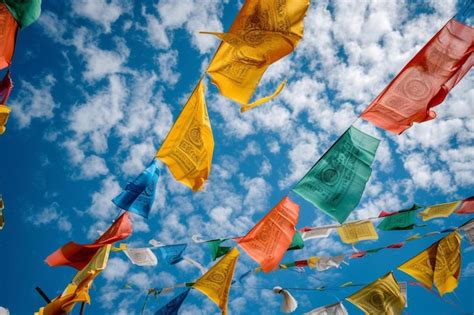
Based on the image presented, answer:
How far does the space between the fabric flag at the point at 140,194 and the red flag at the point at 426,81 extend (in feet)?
13.1

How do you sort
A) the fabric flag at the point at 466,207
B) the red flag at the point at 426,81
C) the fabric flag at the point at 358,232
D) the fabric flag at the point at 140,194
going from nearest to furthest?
the red flag at the point at 426,81, the fabric flag at the point at 140,194, the fabric flag at the point at 466,207, the fabric flag at the point at 358,232

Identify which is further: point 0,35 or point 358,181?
point 358,181

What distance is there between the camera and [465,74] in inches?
230

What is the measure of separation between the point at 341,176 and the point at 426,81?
219 centimetres

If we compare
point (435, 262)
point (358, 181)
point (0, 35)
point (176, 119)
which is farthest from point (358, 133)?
point (0, 35)

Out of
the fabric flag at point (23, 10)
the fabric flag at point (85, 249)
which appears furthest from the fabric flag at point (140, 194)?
the fabric flag at point (23, 10)

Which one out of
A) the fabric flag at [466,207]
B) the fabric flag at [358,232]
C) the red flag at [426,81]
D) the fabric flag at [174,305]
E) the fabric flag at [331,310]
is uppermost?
the red flag at [426,81]

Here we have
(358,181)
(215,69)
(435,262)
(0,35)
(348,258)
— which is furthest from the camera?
(348,258)

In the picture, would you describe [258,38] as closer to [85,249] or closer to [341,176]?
[341,176]

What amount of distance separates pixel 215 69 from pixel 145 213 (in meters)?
2.81

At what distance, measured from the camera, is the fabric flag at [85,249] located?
612 cm

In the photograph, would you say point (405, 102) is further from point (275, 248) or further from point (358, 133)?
Result: point (275, 248)

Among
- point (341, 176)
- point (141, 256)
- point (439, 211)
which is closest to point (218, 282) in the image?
point (141, 256)

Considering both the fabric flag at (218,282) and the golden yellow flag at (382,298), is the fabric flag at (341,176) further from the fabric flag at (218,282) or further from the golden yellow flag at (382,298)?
the golden yellow flag at (382,298)
